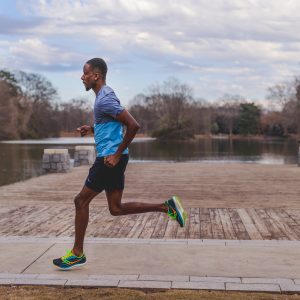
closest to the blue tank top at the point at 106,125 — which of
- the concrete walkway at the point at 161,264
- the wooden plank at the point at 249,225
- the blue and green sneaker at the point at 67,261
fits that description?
the blue and green sneaker at the point at 67,261

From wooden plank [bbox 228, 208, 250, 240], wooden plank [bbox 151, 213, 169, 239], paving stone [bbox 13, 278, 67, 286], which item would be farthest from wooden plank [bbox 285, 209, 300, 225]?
paving stone [bbox 13, 278, 67, 286]

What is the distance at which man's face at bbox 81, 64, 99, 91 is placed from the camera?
4.93 meters

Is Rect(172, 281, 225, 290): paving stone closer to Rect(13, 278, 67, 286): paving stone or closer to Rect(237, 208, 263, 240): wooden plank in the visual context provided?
Rect(13, 278, 67, 286): paving stone

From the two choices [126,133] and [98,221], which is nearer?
[126,133]

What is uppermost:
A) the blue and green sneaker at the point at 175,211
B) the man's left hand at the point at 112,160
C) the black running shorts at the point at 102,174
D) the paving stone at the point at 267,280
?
the man's left hand at the point at 112,160

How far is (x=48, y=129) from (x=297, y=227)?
304 ft

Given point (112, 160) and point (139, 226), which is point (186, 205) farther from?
point (112, 160)

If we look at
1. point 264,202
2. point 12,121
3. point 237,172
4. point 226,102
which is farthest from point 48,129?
point 264,202

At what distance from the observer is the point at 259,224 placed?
7.23 meters

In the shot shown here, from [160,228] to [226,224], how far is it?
0.93 m

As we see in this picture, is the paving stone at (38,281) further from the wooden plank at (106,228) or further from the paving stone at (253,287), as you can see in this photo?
the wooden plank at (106,228)

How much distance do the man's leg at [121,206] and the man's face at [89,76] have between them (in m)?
0.99

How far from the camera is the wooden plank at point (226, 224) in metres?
6.48

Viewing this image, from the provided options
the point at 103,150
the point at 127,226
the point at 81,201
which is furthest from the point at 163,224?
the point at 103,150
